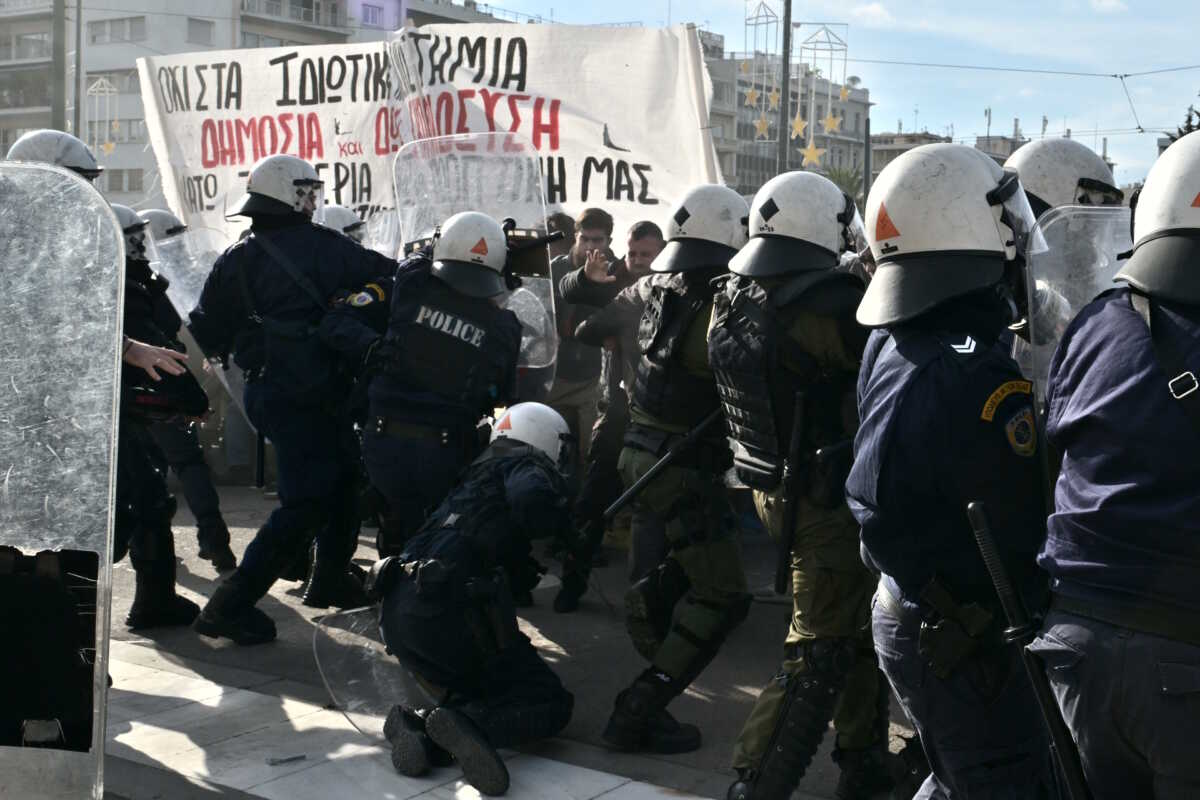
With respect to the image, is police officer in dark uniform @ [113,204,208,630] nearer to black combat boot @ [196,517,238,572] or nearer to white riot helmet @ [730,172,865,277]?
black combat boot @ [196,517,238,572]

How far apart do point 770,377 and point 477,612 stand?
1.28 meters

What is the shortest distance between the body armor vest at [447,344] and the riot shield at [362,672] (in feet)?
3.42

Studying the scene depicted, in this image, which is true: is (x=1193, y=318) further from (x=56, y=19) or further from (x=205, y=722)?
(x=56, y=19)

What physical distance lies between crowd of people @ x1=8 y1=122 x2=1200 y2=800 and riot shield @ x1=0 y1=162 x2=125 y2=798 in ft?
4.57

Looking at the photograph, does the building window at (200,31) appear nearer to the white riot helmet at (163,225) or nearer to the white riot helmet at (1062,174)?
the white riot helmet at (163,225)

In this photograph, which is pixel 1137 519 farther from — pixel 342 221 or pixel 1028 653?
pixel 342 221

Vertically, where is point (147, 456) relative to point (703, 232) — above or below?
below

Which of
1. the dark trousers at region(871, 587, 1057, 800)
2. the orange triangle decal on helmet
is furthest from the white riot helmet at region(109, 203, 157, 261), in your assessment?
the dark trousers at region(871, 587, 1057, 800)

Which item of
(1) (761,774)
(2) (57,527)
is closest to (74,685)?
(2) (57,527)

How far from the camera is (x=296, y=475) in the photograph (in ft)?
20.1

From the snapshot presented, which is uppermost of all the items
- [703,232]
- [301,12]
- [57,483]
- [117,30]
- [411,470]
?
[301,12]

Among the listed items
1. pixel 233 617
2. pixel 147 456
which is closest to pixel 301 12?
pixel 147 456

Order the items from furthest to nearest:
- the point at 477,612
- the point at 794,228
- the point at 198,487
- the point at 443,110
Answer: the point at 443,110 → the point at 198,487 → the point at 477,612 → the point at 794,228

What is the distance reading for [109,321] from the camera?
3049 millimetres
